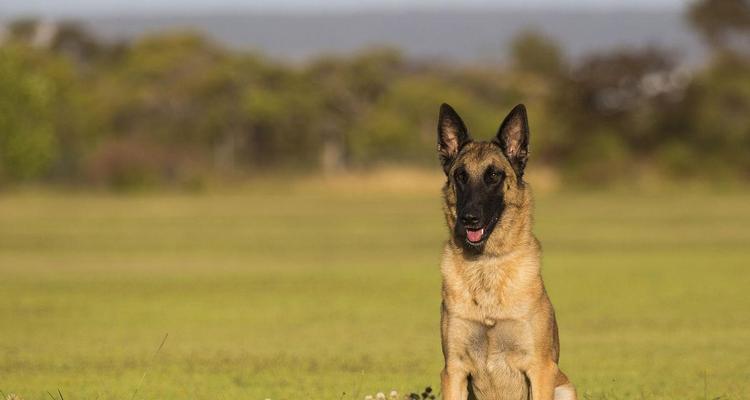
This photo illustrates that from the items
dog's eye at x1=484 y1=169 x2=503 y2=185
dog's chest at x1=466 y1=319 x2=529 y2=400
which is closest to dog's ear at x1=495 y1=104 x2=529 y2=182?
dog's eye at x1=484 y1=169 x2=503 y2=185

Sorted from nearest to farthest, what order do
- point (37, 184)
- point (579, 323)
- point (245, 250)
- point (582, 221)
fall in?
1. point (579, 323)
2. point (245, 250)
3. point (582, 221)
4. point (37, 184)

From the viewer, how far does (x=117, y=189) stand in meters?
69.8

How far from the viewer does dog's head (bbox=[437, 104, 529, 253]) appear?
9234mm

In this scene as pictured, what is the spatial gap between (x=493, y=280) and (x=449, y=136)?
918mm

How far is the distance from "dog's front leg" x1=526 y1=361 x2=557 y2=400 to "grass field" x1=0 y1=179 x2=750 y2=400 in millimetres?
2406

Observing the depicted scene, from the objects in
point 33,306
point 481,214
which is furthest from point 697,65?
point 481,214

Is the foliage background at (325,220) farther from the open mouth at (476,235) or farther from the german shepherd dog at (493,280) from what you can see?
the open mouth at (476,235)

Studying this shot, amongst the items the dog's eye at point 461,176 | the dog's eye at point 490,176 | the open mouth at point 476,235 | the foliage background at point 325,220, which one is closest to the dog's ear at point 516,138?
the dog's eye at point 490,176

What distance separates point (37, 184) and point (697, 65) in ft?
110

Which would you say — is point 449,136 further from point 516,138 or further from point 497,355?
point 497,355

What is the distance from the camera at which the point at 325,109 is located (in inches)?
3762

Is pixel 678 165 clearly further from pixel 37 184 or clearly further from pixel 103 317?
pixel 103 317

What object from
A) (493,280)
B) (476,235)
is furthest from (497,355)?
(476,235)

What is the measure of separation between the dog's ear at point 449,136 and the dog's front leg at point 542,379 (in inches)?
51.6
